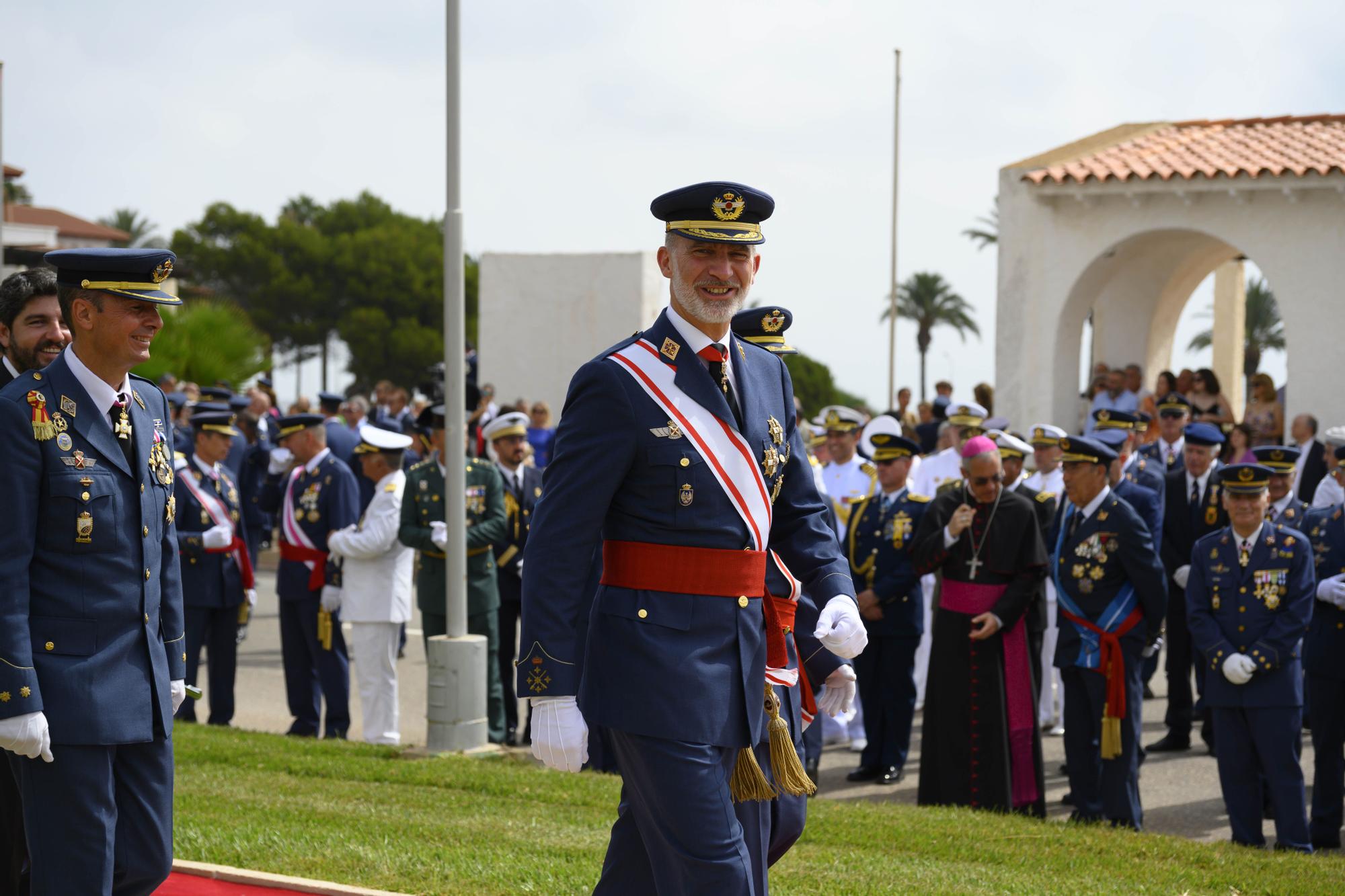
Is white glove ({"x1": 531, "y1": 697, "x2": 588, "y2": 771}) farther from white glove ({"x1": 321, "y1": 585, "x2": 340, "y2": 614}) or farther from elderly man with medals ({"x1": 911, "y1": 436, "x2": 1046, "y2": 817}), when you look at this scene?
white glove ({"x1": 321, "y1": 585, "x2": 340, "y2": 614})

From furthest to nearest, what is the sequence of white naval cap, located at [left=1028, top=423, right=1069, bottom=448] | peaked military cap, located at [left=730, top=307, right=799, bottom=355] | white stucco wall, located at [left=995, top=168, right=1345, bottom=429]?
white stucco wall, located at [left=995, top=168, right=1345, bottom=429]
white naval cap, located at [left=1028, top=423, right=1069, bottom=448]
peaked military cap, located at [left=730, top=307, right=799, bottom=355]

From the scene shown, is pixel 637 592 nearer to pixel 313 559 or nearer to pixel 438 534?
pixel 438 534

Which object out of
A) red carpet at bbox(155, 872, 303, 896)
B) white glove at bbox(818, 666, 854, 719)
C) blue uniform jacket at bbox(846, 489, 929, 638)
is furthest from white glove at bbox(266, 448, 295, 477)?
white glove at bbox(818, 666, 854, 719)

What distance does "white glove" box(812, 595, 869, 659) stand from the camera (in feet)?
13.7

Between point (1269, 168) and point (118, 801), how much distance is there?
14.9 metres

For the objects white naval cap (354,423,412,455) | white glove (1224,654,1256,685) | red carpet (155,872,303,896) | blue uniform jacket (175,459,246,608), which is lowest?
red carpet (155,872,303,896)

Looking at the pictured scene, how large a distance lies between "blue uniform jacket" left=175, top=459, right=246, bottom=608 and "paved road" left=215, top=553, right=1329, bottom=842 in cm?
104

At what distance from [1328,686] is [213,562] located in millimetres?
6929

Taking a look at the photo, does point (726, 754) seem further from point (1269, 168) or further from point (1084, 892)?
point (1269, 168)

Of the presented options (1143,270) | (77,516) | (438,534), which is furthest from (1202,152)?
(77,516)

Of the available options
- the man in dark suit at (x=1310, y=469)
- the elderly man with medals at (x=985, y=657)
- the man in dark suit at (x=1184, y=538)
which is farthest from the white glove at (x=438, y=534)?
the man in dark suit at (x=1310, y=469)

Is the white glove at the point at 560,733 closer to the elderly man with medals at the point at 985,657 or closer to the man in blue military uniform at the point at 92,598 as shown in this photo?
the man in blue military uniform at the point at 92,598

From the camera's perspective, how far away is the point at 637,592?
4020 mm

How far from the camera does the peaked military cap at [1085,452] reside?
27.6ft
